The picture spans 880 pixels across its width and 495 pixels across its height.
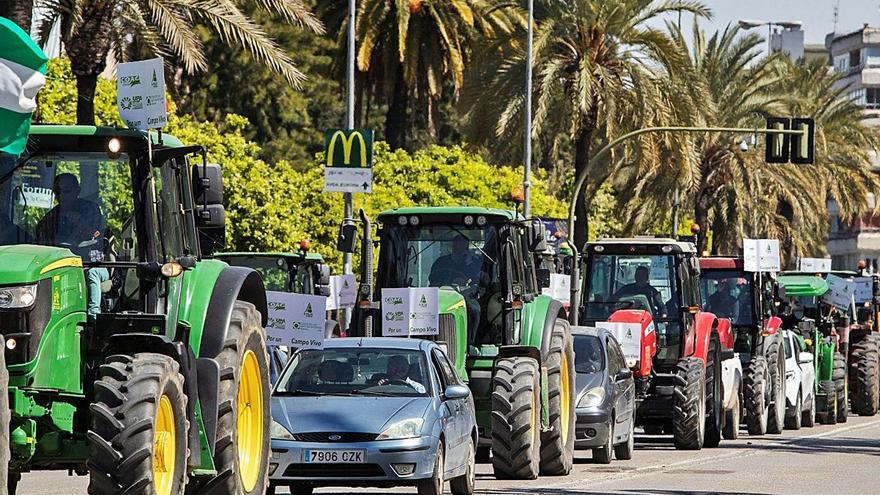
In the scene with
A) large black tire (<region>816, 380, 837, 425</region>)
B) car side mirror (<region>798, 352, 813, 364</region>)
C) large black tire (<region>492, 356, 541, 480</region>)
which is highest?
large black tire (<region>492, 356, 541, 480</region>)

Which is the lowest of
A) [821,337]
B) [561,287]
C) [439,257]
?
[821,337]

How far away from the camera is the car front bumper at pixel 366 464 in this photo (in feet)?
48.9

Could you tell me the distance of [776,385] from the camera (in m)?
30.9

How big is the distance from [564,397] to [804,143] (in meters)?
20.2

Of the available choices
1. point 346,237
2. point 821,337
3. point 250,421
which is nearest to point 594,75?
point 821,337

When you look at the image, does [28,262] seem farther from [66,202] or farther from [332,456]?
[332,456]

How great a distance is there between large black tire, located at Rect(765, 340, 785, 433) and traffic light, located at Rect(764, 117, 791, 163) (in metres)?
9.16

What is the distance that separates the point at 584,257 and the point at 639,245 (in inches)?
30.5

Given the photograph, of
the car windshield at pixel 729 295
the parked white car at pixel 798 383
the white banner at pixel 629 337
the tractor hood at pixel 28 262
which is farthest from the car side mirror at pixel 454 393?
the parked white car at pixel 798 383

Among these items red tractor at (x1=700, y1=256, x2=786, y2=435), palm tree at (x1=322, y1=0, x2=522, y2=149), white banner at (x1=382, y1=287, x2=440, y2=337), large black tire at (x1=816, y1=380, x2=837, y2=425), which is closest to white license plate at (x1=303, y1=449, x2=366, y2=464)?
white banner at (x1=382, y1=287, x2=440, y2=337)

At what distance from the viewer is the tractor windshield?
437 inches

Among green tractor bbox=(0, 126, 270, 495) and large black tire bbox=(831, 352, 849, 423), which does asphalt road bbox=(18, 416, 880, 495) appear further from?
large black tire bbox=(831, 352, 849, 423)

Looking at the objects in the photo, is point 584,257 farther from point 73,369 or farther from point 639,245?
point 73,369

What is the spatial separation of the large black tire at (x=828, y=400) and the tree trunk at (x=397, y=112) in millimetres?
12726
